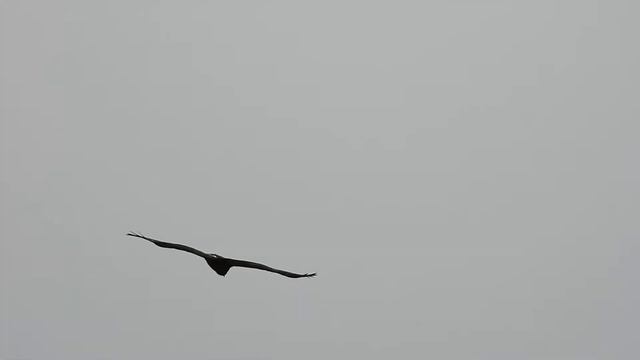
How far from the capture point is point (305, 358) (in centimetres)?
18062

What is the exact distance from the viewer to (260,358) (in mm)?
179375

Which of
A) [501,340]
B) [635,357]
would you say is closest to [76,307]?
[501,340]

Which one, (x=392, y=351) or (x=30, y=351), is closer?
(x=30, y=351)

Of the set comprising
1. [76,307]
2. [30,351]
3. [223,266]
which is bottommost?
[223,266]

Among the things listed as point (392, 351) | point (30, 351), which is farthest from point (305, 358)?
point (30, 351)

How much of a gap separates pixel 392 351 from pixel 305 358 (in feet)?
68.7

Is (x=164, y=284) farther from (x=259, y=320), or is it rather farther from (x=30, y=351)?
(x=30, y=351)

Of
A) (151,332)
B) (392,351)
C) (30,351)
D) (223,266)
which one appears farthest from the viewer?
(392,351)

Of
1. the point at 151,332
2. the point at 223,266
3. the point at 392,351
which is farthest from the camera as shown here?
the point at 392,351

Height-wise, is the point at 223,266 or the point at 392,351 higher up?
the point at 392,351

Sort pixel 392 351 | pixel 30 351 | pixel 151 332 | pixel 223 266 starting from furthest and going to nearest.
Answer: pixel 392 351 → pixel 151 332 → pixel 30 351 → pixel 223 266

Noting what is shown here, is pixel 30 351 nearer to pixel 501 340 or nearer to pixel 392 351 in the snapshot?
pixel 392 351

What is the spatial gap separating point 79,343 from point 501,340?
85.3m

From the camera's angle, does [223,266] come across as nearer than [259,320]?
Yes
